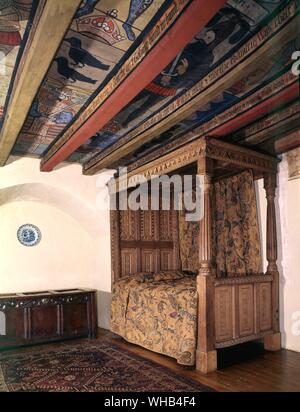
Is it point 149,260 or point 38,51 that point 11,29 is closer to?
point 38,51

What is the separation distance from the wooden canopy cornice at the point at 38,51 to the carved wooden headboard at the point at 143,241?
109 inches

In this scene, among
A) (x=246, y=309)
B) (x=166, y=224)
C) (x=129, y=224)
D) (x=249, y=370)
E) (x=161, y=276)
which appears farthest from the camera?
(x=166, y=224)

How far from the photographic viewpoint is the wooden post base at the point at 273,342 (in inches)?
165

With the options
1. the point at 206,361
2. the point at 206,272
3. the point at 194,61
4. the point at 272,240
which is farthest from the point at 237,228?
the point at 194,61

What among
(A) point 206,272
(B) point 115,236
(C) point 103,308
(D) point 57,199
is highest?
(D) point 57,199

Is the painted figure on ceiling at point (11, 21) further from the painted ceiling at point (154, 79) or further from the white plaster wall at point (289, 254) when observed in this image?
the white plaster wall at point (289, 254)

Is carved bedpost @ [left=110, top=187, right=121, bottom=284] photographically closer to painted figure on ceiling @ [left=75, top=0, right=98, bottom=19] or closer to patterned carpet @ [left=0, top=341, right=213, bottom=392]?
patterned carpet @ [left=0, top=341, right=213, bottom=392]

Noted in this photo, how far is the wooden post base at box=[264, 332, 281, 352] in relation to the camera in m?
4.20

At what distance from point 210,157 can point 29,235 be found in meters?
3.51

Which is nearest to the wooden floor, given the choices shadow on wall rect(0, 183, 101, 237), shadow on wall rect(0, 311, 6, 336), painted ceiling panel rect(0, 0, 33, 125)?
shadow on wall rect(0, 311, 6, 336)

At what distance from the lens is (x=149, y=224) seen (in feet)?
19.9

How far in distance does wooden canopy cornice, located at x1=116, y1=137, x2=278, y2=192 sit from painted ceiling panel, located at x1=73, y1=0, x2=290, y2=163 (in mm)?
298

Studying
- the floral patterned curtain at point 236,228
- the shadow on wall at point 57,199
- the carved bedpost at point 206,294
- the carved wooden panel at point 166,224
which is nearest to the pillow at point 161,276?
the floral patterned curtain at point 236,228

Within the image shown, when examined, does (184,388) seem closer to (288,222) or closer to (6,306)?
(288,222)
